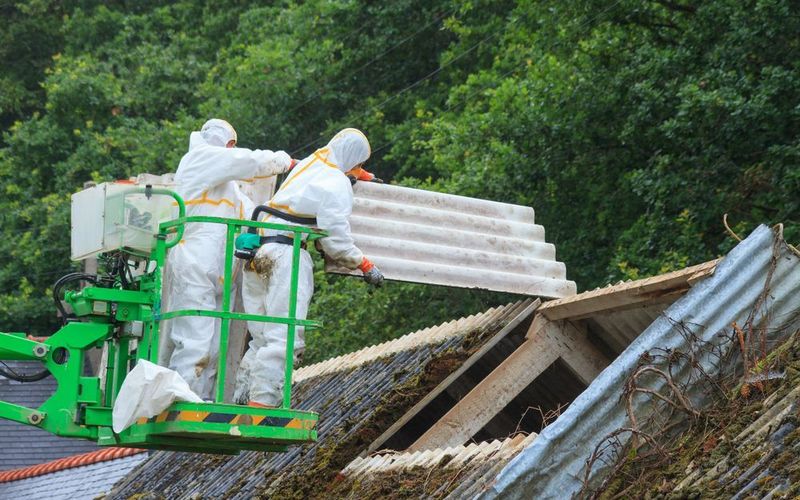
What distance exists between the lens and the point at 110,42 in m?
36.5

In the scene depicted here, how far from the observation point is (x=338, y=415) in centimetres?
1192

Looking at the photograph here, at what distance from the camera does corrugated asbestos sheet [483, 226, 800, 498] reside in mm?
8086

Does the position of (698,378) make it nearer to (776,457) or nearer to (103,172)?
(776,457)

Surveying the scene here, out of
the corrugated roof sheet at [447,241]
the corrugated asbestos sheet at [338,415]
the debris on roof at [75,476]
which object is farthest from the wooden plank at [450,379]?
the debris on roof at [75,476]

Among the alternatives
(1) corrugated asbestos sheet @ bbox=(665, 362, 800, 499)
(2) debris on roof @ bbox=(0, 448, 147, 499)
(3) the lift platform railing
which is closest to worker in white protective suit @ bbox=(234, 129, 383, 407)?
(3) the lift platform railing

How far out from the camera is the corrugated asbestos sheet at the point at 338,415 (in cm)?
1075

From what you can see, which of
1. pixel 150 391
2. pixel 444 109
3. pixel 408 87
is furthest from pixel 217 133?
pixel 408 87

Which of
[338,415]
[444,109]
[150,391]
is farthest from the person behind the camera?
[444,109]

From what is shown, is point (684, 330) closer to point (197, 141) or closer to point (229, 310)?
point (229, 310)

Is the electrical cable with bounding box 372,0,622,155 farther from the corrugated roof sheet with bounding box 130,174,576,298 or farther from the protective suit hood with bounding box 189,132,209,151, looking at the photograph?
the protective suit hood with bounding box 189,132,209,151

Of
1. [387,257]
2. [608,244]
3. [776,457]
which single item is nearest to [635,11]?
[608,244]

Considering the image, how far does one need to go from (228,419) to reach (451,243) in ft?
9.50

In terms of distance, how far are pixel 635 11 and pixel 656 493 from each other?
53.6ft

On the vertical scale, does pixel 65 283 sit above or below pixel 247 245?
above
